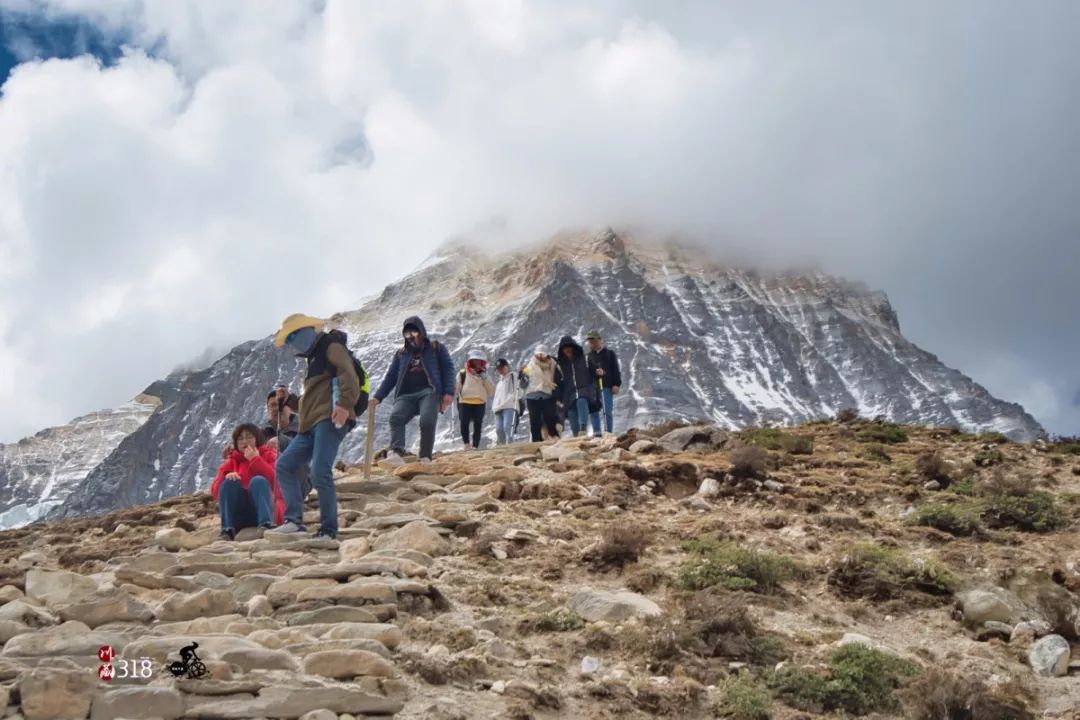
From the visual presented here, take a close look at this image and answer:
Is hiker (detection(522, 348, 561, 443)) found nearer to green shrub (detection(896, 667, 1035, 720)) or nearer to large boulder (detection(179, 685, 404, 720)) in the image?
green shrub (detection(896, 667, 1035, 720))

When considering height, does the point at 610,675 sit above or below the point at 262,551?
below

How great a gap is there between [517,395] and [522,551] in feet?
45.3

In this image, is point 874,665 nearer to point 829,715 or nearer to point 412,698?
point 829,715

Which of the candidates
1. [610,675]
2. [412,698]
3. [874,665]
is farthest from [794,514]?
[412,698]

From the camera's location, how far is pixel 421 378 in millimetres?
17922

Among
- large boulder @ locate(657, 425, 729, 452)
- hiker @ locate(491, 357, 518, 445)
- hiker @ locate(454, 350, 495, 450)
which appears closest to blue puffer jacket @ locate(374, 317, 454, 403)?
large boulder @ locate(657, 425, 729, 452)

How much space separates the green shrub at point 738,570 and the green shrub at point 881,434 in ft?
28.8

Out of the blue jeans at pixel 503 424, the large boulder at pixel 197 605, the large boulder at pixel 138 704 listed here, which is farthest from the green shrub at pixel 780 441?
the large boulder at pixel 138 704

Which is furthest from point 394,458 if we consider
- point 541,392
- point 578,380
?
point 578,380

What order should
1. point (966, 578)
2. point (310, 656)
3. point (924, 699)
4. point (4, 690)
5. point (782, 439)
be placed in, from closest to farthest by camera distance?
point (4, 690), point (310, 656), point (924, 699), point (966, 578), point (782, 439)

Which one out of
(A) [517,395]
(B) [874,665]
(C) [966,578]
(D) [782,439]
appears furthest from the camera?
(A) [517,395]

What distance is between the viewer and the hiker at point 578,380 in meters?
22.0

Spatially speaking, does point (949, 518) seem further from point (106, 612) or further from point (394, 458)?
point (394, 458)

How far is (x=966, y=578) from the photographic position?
10.6m
